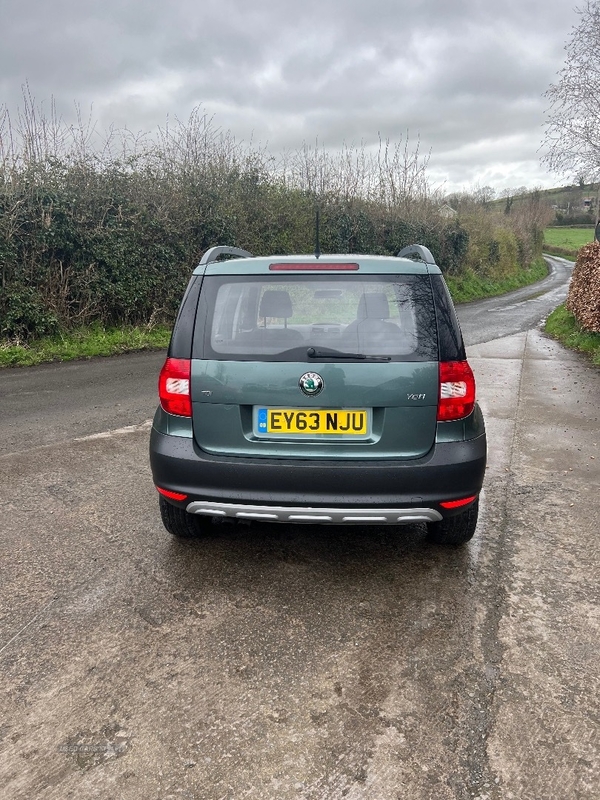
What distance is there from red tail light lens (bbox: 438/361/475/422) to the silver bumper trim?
1.62 ft

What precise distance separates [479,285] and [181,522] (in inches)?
1040

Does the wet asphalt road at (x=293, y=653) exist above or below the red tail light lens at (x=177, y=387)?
below

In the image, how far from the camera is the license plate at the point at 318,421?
2945 mm

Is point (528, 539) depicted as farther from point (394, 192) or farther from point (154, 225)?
point (394, 192)

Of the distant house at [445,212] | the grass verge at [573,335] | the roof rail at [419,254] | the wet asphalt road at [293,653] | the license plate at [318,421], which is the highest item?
the distant house at [445,212]

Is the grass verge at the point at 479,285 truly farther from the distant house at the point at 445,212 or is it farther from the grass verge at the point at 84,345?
the grass verge at the point at 84,345

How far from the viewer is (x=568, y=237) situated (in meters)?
71.2

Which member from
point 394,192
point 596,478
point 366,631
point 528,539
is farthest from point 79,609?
point 394,192

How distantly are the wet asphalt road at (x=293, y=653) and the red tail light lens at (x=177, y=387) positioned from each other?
941 millimetres

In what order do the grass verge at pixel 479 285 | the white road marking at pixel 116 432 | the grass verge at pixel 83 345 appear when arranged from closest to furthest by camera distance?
the white road marking at pixel 116 432 → the grass verge at pixel 83 345 → the grass verge at pixel 479 285

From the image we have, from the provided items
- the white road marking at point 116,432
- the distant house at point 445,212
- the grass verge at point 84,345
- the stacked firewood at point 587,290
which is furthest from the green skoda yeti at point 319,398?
the distant house at point 445,212

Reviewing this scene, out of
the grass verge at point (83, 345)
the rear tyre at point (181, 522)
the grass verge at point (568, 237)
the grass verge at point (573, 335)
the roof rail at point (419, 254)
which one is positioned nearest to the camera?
the roof rail at point (419, 254)

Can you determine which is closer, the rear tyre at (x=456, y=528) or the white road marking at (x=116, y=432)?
the rear tyre at (x=456, y=528)

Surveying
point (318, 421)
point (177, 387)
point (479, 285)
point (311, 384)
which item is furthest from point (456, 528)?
point (479, 285)
